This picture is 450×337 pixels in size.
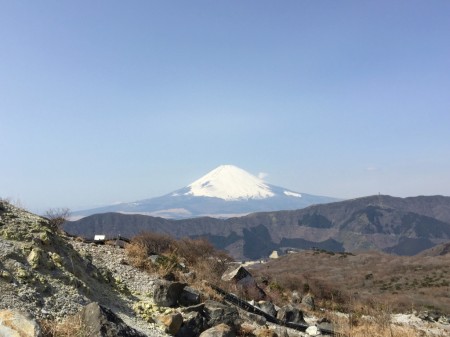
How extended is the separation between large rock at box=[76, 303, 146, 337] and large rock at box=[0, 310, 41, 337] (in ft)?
3.57

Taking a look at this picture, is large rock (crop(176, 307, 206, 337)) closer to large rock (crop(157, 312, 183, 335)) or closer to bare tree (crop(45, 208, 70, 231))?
large rock (crop(157, 312, 183, 335))

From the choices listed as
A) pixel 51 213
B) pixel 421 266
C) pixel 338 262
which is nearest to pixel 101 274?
pixel 51 213

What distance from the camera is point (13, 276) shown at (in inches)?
380

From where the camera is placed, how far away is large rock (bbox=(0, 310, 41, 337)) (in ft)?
22.4

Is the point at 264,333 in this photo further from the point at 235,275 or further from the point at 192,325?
the point at 235,275

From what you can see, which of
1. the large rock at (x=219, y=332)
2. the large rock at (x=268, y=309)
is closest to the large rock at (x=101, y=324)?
the large rock at (x=219, y=332)

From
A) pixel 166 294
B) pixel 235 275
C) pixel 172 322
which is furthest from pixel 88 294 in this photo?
pixel 235 275

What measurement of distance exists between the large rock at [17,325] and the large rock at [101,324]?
1090 millimetres

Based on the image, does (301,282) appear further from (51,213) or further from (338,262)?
(338,262)

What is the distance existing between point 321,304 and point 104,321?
97.8ft

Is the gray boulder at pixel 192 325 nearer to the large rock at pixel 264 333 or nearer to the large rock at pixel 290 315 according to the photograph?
the large rock at pixel 264 333

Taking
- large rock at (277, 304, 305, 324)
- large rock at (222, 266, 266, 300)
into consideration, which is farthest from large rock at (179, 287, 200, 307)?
large rock at (222, 266, 266, 300)

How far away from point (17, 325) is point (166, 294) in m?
6.36

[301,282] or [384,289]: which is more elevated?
[301,282]
